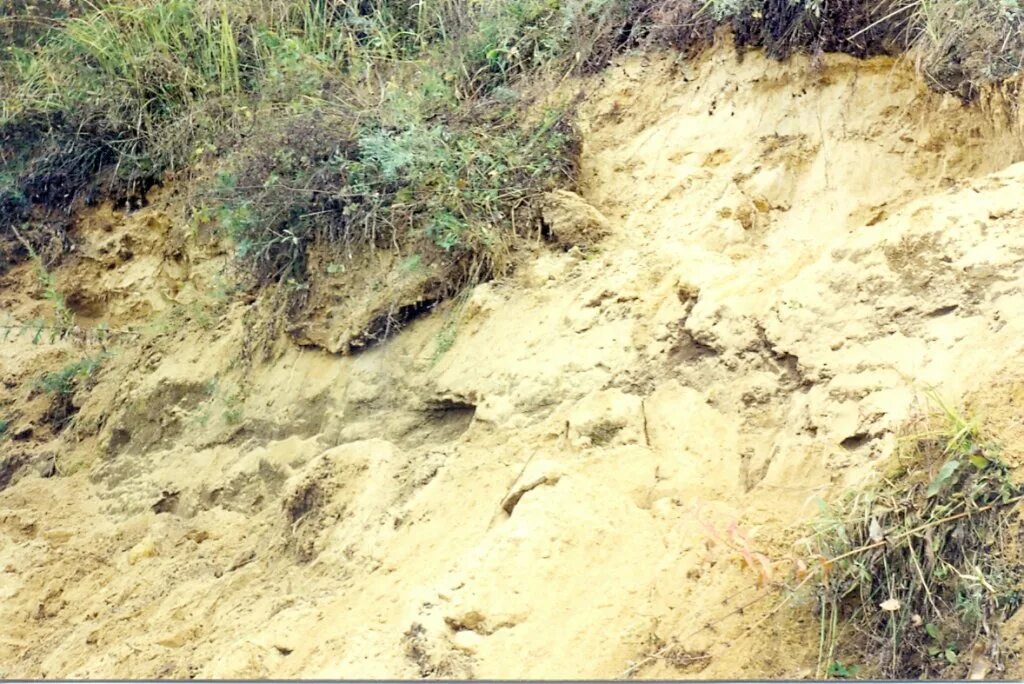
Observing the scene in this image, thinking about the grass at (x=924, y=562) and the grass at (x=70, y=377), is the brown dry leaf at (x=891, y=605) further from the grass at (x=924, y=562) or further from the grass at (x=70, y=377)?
the grass at (x=70, y=377)

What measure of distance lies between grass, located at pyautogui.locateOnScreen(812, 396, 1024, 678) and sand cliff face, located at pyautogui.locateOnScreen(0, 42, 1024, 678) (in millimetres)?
140

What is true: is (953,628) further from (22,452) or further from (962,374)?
(22,452)

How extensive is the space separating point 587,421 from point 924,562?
1.33m

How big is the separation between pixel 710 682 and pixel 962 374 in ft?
3.87

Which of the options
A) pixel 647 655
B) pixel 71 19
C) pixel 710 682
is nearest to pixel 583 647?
pixel 647 655

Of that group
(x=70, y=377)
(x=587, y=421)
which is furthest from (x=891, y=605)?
(x=70, y=377)

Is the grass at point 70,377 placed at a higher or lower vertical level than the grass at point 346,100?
lower

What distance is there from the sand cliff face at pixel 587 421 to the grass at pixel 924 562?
0.14 m

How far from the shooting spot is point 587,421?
170 inches

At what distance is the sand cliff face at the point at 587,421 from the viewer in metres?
3.78

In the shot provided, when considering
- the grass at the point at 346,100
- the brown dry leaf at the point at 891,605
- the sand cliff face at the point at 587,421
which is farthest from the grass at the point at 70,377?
the brown dry leaf at the point at 891,605

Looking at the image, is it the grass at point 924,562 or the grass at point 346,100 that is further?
the grass at point 346,100

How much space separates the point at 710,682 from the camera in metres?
3.33

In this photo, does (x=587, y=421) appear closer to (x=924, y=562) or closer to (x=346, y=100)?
(x=924, y=562)
